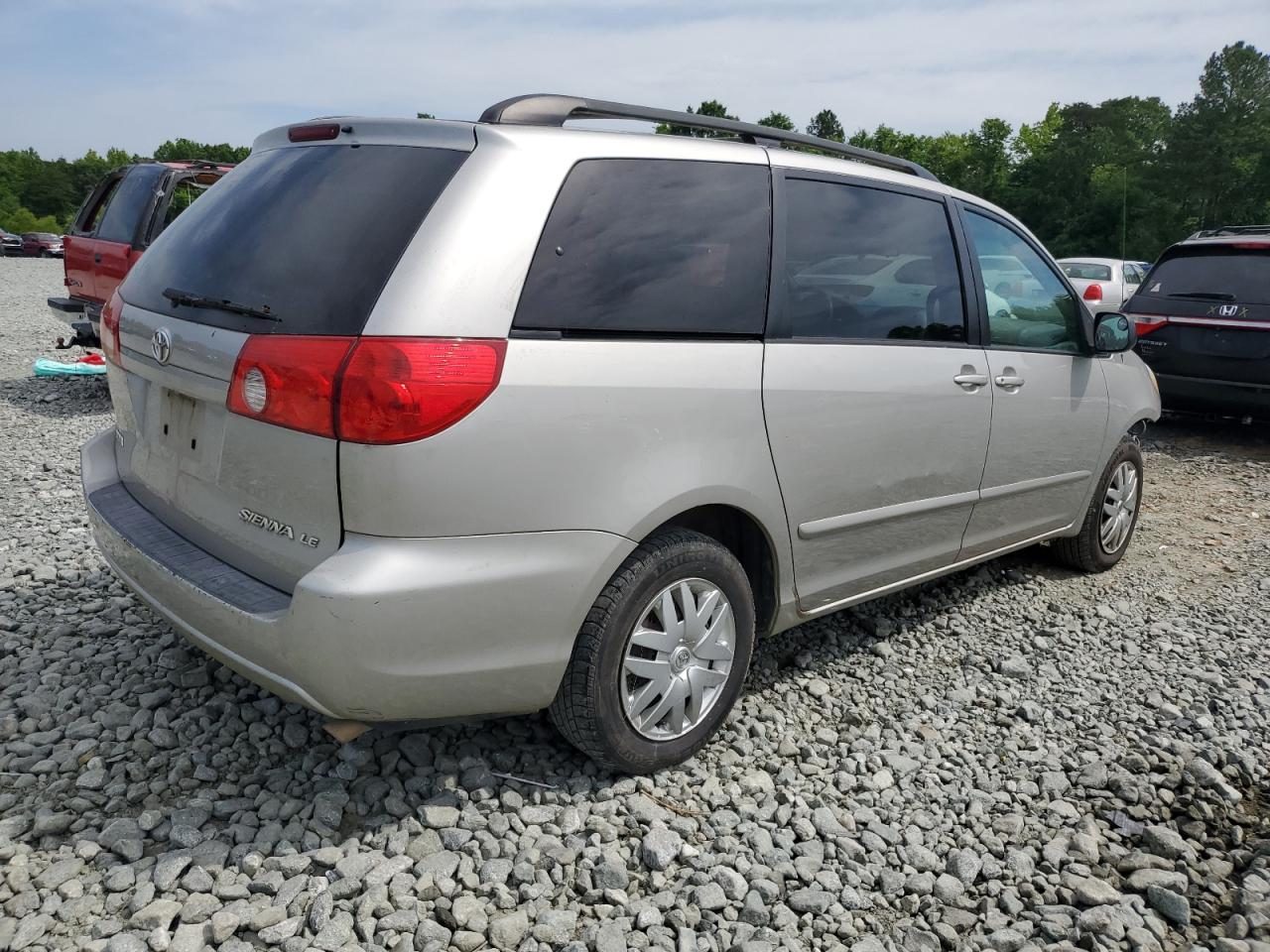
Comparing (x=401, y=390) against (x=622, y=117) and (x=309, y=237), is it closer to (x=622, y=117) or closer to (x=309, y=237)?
(x=309, y=237)

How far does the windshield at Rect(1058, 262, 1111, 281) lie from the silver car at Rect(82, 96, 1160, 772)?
56.8 ft

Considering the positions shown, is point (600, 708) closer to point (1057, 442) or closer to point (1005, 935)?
point (1005, 935)

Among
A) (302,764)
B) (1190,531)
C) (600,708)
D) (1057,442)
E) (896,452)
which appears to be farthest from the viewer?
(1190,531)

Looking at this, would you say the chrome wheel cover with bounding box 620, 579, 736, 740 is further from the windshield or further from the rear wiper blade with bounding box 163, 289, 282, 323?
the windshield

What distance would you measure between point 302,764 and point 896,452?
214 centimetres

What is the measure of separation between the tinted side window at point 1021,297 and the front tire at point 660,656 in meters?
1.75

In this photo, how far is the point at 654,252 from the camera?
2754mm

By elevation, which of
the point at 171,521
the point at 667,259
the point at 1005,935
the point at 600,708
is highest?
the point at 667,259

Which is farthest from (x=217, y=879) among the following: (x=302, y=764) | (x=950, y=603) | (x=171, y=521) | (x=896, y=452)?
(x=950, y=603)

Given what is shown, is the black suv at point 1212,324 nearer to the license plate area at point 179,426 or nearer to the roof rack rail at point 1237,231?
the roof rack rail at point 1237,231

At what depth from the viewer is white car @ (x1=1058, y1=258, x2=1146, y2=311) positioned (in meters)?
17.1

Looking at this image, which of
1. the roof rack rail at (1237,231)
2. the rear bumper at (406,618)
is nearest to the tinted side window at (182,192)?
the rear bumper at (406,618)

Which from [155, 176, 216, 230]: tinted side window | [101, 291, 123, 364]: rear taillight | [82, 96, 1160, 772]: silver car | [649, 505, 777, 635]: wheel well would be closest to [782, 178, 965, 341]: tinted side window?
[82, 96, 1160, 772]: silver car

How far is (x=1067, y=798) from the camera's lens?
3.02 m
